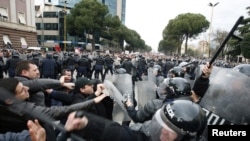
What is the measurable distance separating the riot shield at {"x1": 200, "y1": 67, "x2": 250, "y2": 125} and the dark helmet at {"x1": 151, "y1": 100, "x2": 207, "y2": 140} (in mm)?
617

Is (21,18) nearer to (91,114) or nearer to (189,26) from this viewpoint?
(189,26)

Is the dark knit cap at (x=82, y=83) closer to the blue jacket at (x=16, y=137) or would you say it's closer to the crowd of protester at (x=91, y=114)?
the crowd of protester at (x=91, y=114)

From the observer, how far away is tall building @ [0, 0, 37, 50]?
29.2 meters

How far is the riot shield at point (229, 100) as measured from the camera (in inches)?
93.0

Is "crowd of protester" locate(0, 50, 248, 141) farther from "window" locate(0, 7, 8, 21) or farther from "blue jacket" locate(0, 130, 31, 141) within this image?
"window" locate(0, 7, 8, 21)

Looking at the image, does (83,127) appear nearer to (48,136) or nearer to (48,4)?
(48,136)

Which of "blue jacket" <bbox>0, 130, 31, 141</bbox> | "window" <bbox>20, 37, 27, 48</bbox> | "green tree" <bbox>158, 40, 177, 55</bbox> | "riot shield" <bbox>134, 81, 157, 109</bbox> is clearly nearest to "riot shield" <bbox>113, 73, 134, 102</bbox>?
"riot shield" <bbox>134, 81, 157, 109</bbox>

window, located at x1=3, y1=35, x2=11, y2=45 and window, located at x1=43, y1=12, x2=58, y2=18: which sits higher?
window, located at x1=43, y1=12, x2=58, y2=18

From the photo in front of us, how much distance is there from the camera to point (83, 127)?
1.61 m

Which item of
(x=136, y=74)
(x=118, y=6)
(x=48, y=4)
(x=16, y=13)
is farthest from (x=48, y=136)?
(x=118, y=6)

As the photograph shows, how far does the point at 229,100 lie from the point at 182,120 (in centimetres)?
85

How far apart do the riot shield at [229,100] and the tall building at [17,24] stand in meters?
28.2

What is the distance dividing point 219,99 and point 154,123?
2.95ft

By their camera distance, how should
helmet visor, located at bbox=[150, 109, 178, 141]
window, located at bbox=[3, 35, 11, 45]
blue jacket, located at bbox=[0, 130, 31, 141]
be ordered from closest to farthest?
1. helmet visor, located at bbox=[150, 109, 178, 141]
2. blue jacket, located at bbox=[0, 130, 31, 141]
3. window, located at bbox=[3, 35, 11, 45]
